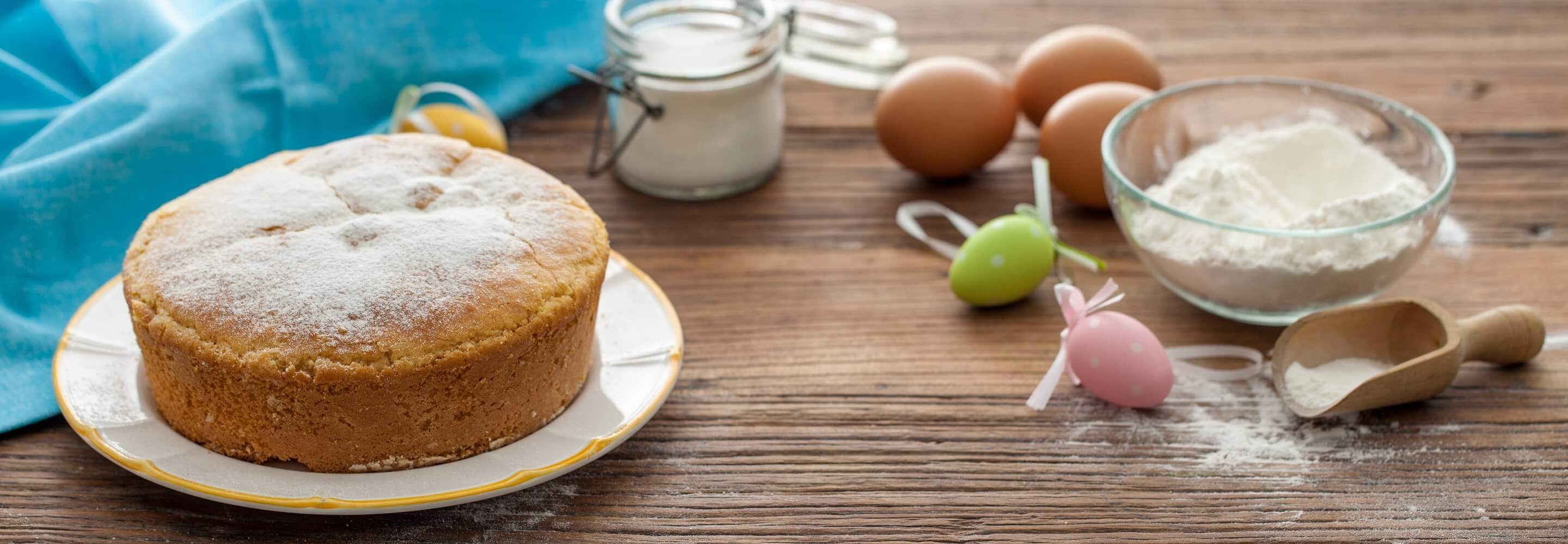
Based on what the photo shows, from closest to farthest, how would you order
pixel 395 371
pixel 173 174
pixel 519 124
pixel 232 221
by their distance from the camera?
pixel 395 371, pixel 232 221, pixel 173 174, pixel 519 124

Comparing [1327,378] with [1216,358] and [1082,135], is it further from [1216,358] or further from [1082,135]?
[1082,135]

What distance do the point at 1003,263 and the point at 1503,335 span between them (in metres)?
0.53

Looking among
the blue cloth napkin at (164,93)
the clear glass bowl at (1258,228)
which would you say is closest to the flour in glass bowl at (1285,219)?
the clear glass bowl at (1258,228)

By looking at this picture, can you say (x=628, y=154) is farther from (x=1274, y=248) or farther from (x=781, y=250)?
(x=1274, y=248)

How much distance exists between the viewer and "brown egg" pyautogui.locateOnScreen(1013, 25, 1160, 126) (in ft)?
5.57

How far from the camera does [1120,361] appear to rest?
3.91ft

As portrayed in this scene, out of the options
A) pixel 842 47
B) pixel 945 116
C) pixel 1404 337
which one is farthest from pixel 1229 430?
pixel 842 47

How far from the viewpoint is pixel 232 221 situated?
1.13 m

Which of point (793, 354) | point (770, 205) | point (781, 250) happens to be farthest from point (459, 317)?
point (770, 205)

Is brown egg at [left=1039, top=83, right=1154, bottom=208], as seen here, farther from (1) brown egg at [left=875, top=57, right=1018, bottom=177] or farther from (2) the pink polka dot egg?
(2) the pink polka dot egg

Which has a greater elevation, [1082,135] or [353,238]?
[353,238]

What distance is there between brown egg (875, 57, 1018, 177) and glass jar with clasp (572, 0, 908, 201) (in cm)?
17

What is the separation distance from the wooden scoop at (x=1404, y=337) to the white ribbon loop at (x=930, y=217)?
1.40ft

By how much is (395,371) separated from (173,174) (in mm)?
652
